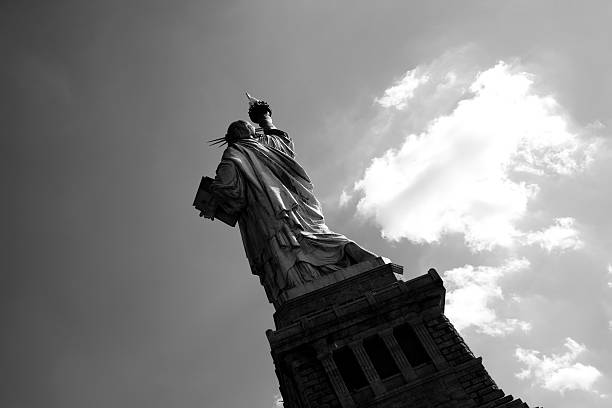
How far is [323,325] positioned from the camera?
23500 millimetres

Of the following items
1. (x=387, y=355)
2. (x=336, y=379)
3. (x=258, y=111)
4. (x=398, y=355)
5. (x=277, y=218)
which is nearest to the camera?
(x=336, y=379)

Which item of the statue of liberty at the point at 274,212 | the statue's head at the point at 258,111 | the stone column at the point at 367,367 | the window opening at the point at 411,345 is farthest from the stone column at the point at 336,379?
the statue's head at the point at 258,111

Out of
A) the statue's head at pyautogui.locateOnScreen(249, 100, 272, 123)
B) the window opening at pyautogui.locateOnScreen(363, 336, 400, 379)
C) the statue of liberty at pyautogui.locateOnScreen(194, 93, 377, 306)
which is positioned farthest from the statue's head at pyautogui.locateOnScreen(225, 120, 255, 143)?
the window opening at pyautogui.locateOnScreen(363, 336, 400, 379)

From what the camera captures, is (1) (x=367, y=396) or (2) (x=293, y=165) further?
(2) (x=293, y=165)

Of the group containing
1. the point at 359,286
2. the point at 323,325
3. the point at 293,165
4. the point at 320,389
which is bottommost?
the point at 320,389

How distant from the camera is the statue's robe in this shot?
28.1 m

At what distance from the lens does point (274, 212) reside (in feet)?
99.8

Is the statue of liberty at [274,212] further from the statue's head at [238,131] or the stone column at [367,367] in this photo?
the stone column at [367,367]

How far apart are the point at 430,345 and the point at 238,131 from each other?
19.0m

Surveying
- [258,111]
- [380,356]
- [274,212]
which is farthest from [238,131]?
[380,356]

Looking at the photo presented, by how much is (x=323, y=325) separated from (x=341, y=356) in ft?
4.31

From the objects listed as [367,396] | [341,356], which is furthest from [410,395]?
[341,356]

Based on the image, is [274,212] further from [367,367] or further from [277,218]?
[367,367]

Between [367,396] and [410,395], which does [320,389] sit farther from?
[410,395]
